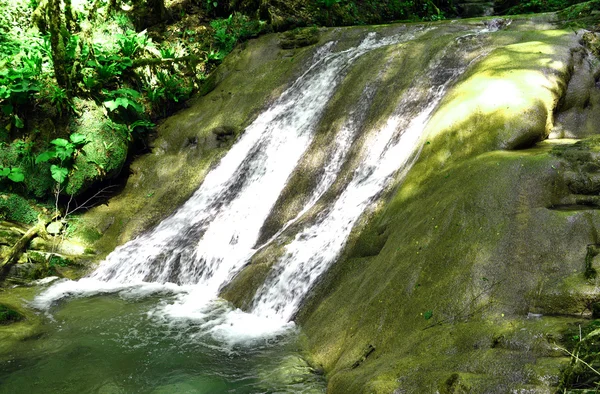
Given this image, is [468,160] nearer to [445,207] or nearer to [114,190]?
[445,207]

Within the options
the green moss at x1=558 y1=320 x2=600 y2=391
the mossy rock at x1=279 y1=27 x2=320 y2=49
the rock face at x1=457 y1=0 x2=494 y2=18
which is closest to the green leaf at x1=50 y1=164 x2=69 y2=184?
the mossy rock at x1=279 y1=27 x2=320 y2=49

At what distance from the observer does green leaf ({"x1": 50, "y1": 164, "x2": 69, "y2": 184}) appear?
10219 mm

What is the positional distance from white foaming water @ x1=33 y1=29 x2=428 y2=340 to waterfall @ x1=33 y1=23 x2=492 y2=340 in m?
0.02

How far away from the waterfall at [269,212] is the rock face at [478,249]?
14.5 inches

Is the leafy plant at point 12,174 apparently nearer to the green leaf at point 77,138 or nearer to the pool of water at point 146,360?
the green leaf at point 77,138

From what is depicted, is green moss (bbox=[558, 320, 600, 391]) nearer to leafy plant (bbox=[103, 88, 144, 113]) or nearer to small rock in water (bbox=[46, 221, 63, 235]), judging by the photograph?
small rock in water (bbox=[46, 221, 63, 235])

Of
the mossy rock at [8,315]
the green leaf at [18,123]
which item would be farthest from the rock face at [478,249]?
the green leaf at [18,123]

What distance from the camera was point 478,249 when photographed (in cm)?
477

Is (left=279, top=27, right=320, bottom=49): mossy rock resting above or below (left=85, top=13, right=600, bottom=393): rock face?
above

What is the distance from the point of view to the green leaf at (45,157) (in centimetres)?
1024

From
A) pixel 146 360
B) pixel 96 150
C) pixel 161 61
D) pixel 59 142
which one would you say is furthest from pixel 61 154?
pixel 146 360

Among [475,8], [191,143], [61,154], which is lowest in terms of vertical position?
[191,143]

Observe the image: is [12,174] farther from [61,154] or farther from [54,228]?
[54,228]

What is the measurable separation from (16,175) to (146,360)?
6.40m
